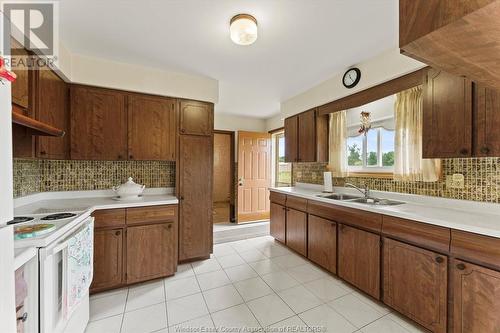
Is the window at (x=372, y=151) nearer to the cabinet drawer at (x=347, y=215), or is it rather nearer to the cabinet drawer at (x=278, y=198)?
the cabinet drawer at (x=347, y=215)

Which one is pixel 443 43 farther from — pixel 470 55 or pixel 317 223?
pixel 317 223

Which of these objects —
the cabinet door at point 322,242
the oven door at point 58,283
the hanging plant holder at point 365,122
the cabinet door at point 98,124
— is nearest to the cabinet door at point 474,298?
the cabinet door at point 322,242

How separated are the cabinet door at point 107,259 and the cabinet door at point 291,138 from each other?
2614mm

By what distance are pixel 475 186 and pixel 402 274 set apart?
37.2 inches

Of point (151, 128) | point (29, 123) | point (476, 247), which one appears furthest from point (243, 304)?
point (151, 128)

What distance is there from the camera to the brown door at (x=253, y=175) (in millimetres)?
4652

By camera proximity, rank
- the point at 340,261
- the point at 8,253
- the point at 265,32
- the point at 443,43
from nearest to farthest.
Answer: the point at 443,43
the point at 8,253
the point at 265,32
the point at 340,261

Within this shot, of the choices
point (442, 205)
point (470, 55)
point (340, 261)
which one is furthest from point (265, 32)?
point (340, 261)

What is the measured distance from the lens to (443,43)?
50 centimetres

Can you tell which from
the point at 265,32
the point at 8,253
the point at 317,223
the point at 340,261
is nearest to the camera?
the point at 8,253

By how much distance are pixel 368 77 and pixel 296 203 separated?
5.72 ft

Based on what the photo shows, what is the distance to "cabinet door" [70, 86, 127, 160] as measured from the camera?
90.4 inches

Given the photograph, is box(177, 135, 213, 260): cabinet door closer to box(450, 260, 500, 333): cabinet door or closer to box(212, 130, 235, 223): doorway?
box(212, 130, 235, 223): doorway

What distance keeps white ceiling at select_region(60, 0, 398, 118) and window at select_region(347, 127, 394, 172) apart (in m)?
0.96
